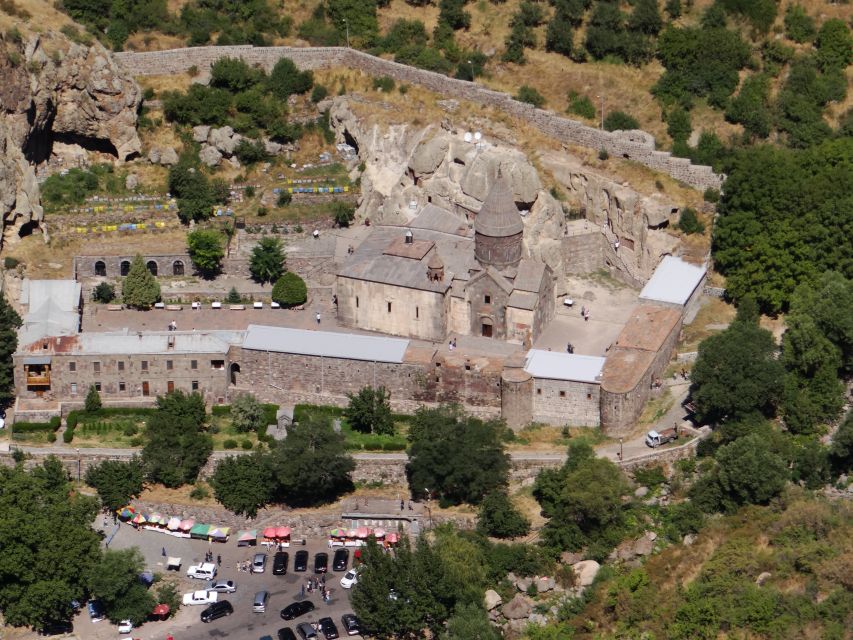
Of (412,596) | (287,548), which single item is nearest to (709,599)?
(412,596)

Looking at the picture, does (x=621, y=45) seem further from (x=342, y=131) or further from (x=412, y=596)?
(x=412, y=596)

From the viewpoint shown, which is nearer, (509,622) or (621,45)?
(509,622)

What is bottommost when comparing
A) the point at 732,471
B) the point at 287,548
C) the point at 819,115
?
the point at 287,548

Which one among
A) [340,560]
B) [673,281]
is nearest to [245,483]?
[340,560]

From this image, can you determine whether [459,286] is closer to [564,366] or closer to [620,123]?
[564,366]

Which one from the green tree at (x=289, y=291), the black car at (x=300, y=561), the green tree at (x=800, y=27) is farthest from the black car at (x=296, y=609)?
the green tree at (x=800, y=27)

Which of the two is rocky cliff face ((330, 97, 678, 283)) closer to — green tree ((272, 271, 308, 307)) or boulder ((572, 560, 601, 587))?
green tree ((272, 271, 308, 307))

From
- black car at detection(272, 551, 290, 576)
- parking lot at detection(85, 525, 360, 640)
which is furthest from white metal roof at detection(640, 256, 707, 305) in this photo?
black car at detection(272, 551, 290, 576)

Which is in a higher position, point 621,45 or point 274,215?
point 621,45
